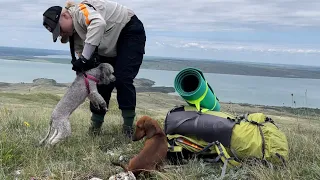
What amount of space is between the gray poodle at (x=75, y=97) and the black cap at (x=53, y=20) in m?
→ 0.59

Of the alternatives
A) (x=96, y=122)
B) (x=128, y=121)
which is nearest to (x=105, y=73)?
(x=128, y=121)

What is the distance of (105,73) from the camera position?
15.8 feet

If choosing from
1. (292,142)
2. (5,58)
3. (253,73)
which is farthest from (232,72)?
(292,142)

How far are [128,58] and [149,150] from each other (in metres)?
1.62

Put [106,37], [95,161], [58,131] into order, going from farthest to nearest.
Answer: [106,37]
[58,131]
[95,161]

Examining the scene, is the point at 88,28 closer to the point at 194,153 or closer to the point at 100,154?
the point at 100,154

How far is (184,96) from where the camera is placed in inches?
181

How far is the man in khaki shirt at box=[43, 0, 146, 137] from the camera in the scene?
4492 millimetres

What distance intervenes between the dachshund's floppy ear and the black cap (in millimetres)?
1576

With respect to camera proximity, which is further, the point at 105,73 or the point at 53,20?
the point at 105,73

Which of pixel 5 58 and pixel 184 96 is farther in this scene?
pixel 5 58

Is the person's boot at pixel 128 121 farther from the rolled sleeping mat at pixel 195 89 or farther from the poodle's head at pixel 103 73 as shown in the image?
the rolled sleeping mat at pixel 195 89

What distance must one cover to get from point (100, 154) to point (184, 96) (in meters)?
1.23

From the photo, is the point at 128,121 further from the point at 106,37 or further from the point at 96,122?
the point at 106,37
